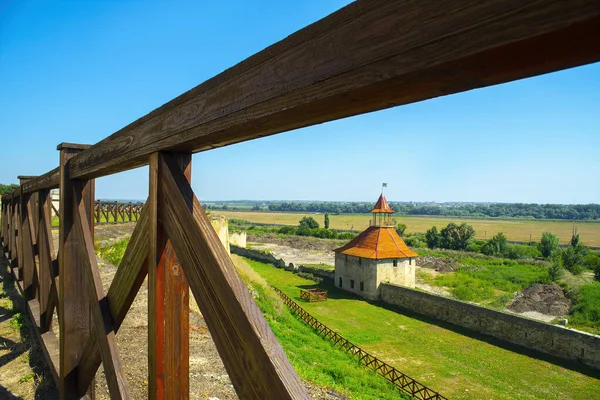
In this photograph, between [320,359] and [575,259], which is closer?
[320,359]

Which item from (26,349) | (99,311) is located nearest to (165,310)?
(99,311)

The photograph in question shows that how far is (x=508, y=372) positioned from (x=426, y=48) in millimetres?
17168

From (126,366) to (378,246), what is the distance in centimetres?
2360

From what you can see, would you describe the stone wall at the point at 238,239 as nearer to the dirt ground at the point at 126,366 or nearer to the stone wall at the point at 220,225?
the stone wall at the point at 220,225

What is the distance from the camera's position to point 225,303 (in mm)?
1141

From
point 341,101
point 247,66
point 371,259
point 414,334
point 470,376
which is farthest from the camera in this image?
point 371,259

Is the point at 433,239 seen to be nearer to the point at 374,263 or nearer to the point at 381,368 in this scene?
the point at 374,263

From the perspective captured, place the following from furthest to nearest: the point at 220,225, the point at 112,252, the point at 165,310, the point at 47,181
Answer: the point at 220,225 < the point at 112,252 < the point at 47,181 < the point at 165,310

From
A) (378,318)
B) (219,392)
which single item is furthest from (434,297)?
(219,392)

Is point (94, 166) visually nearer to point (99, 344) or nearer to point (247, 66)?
point (99, 344)

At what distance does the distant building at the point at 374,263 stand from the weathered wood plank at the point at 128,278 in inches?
938

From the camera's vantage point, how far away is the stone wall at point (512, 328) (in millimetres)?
15243

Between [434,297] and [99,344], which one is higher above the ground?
[99,344]

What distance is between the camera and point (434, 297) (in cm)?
2100
